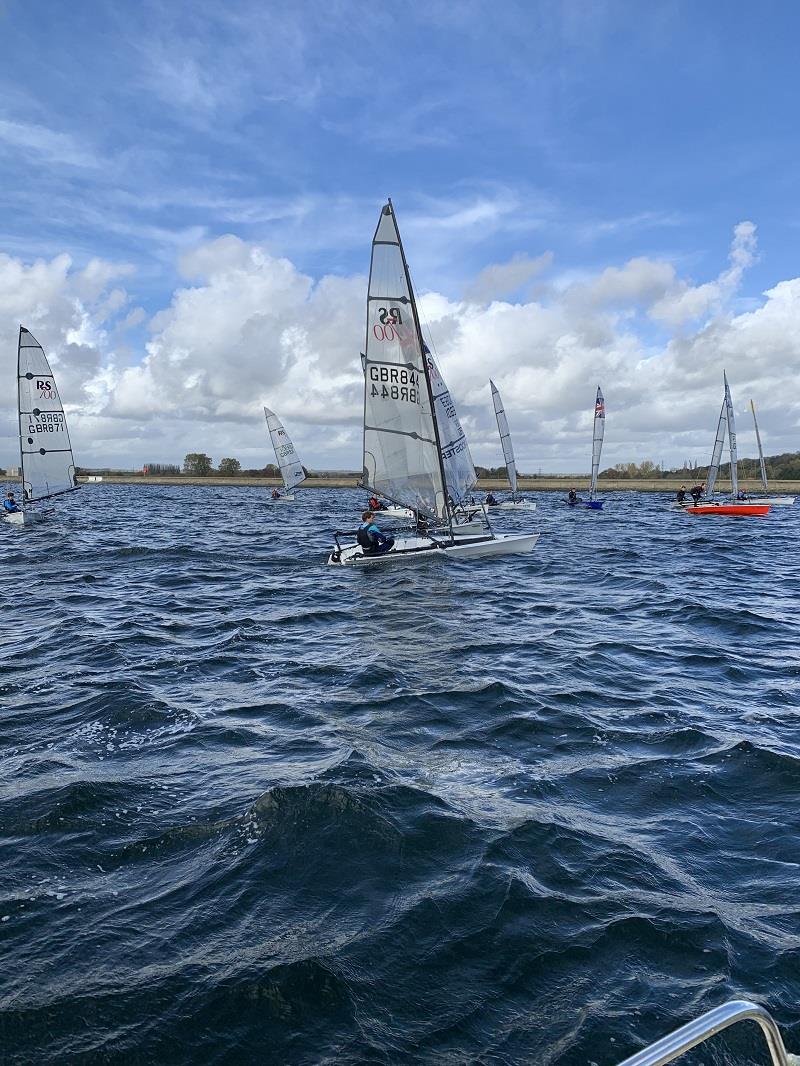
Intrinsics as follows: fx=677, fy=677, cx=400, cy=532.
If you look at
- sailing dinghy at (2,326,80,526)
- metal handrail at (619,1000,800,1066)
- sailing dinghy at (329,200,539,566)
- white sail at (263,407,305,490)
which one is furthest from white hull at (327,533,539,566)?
white sail at (263,407,305,490)

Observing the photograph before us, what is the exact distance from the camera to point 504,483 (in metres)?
123

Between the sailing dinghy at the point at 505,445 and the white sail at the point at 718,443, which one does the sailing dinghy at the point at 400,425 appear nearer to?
the sailing dinghy at the point at 505,445

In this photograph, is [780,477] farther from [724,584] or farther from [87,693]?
[87,693]

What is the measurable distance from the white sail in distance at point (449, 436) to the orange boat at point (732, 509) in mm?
24873

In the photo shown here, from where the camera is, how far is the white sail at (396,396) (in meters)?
21.5

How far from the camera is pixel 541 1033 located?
11.5 ft

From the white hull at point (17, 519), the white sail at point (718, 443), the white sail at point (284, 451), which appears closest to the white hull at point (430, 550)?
the white hull at point (17, 519)

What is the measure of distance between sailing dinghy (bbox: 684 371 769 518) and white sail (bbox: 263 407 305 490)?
37.8 meters

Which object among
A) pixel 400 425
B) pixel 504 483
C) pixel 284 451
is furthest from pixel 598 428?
pixel 504 483

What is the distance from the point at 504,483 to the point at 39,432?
3818 inches

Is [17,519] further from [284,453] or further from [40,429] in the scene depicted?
[284,453]

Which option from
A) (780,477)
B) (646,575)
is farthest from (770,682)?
(780,477)

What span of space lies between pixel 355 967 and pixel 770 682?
8062 millimetres

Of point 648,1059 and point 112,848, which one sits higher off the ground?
point 648,1059
